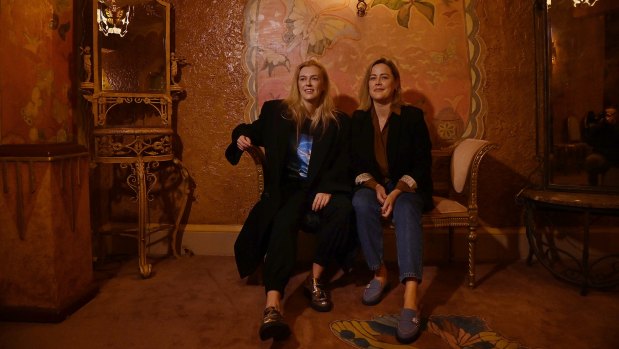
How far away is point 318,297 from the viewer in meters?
2.07

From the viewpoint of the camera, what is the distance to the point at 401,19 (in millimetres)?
2832

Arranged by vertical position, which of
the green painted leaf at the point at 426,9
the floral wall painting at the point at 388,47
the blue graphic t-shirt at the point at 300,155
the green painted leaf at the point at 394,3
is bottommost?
the blue graphic t-shirt at the point at 300,155

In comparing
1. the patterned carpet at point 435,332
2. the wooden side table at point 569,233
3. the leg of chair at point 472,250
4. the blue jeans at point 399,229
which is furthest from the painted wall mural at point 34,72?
the wooden side table at point 569,233

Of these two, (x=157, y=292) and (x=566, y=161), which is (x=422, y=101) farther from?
(x=157, y=292)

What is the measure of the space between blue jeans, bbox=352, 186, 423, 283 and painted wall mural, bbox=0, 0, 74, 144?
171 cm

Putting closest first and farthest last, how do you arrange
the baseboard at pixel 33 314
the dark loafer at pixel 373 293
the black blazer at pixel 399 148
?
the baseboard at pixel 33 314, the dark loafer at pixel 373 293, the black blazer at pixel 399 148

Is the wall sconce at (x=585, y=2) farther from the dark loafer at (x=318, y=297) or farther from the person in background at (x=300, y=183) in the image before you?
the dark loafer at (x=318, y=297)

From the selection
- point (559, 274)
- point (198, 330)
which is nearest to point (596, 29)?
point (559, 274)

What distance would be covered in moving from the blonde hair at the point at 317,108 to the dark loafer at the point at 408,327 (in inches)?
40.3

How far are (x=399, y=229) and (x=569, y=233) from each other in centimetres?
148

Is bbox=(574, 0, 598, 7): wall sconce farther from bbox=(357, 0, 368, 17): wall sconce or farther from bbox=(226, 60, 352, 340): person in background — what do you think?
bbox=(226, 60, 352, 340): person in background

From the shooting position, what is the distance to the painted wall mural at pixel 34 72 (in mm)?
2174

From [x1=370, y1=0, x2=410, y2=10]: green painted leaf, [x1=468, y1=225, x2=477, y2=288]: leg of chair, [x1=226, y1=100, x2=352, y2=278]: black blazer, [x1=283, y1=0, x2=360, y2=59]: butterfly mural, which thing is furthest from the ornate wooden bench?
[x1=370, y1=0, x2=410, y2=10]: green painted leaf

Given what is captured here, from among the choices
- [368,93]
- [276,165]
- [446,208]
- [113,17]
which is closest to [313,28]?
[368,93]
